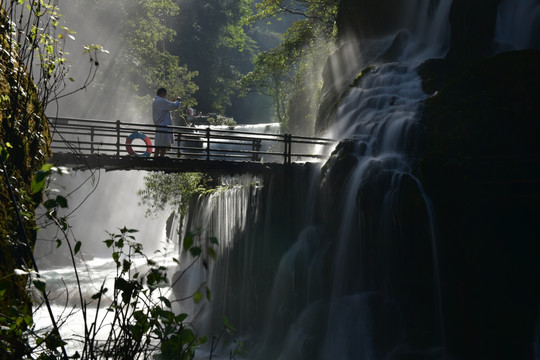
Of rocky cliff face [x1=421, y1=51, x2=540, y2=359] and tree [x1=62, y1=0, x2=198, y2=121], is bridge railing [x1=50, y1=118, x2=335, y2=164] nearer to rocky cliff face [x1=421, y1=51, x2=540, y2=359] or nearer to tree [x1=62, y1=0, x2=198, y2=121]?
rocky cliff face [x1=421, y1=51, x2=540, y2=359]

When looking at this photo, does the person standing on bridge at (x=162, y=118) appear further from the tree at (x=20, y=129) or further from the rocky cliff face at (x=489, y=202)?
the tree at (x=20, y=129)

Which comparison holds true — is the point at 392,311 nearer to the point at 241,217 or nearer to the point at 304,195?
the point at 304,195

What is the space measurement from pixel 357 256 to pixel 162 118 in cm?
643

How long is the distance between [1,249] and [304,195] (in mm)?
11467

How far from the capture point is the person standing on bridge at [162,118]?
13.4 meters

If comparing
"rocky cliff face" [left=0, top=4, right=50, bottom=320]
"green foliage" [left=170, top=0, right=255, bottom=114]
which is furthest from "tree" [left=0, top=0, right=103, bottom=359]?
"green foliage" [left=170, top=0, right=255, bottom=114]

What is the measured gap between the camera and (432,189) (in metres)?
10.4

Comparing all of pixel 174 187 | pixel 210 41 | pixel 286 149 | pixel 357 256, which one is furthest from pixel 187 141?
pixel 210 41

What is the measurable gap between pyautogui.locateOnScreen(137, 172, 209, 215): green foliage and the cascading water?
24.4 feet

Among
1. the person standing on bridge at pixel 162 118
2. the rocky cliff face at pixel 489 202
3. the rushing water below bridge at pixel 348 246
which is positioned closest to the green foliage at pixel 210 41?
the rushing water below bridge at pixel 348 246

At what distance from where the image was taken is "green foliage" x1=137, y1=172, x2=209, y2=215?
23.5m

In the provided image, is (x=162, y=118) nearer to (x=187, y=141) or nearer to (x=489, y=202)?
(x=187, y=141)

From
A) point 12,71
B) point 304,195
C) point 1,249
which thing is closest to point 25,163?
point 12,71

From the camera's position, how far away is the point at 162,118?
13.9 metres
